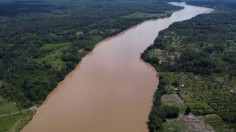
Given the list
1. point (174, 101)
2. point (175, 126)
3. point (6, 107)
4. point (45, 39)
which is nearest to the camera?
point (175, 126)

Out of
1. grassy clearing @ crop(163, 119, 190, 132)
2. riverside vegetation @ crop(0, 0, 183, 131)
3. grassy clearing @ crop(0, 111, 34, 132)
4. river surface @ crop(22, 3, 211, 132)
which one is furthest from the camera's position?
riverside vegetation @ crop(0, 0, 183, 131)

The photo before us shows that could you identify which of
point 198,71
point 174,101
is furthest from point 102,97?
point 198,71

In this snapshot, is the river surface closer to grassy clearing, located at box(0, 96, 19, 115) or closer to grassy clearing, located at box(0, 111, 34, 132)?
grassy clearing, located at box(0, 111, 34, 132)

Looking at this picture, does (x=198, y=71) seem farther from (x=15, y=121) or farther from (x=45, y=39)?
(x=45, y=39)

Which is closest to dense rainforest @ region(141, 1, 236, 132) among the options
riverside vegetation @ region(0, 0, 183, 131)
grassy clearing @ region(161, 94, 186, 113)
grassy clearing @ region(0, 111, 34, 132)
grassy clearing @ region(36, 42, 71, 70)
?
grassy clearing @ region(161, 94, 186, 113)

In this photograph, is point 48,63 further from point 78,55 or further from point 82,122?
point 82,122

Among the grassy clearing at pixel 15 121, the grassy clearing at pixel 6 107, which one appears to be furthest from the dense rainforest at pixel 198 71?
the grassy clearing at pixel 6 107

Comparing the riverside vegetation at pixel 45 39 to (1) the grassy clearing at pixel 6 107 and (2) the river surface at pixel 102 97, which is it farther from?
(2) the river surface at pixel 102 97
